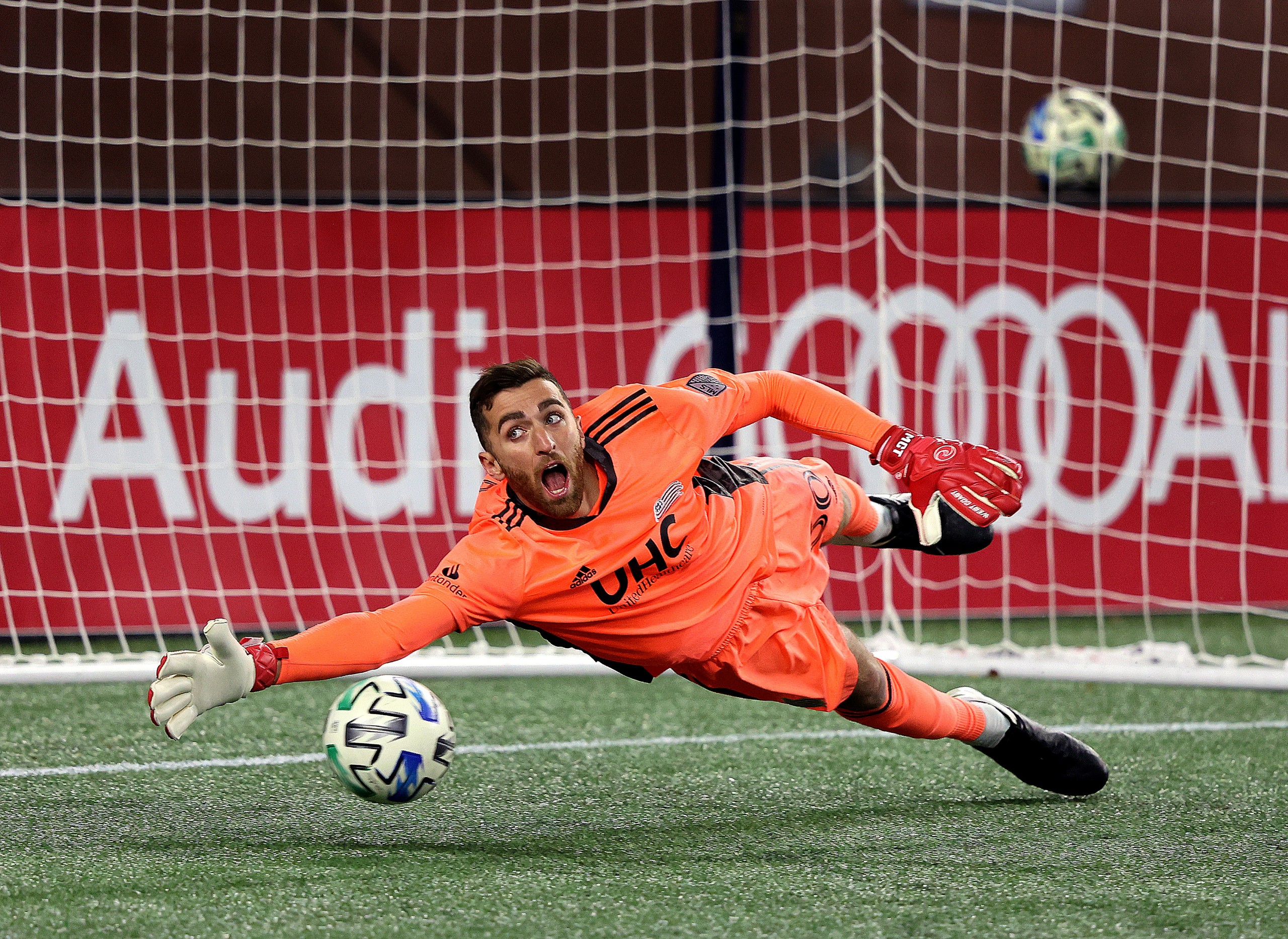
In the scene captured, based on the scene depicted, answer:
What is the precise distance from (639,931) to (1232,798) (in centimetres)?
184

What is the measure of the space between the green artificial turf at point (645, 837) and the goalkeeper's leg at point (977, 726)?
3.5 inches

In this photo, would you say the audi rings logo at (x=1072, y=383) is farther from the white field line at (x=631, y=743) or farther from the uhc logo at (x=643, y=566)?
the uhc logo at (x=643, y=566)

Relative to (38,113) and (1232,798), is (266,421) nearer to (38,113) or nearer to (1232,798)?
(38,113)

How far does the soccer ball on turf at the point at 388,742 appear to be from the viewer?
3227 millimetres

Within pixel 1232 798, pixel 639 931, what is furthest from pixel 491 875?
pixel 1232 798

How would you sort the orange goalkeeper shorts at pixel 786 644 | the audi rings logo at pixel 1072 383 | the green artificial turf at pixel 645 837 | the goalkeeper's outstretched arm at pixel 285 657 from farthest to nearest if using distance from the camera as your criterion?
1. the audi rings logo at pixel 1072 383
2. the orange goalkeeper shorts at pixel 786 644
3. the goalkeeper's outstretched arm at pixel 285 657
4. the green artificial turf at pixel 645 837

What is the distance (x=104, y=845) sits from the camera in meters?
3.39

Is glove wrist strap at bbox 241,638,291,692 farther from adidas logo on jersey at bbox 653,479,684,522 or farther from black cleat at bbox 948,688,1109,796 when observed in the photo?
black cleat at bbox 948,688,1109,796

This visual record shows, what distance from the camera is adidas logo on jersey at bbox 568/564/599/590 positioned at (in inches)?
130

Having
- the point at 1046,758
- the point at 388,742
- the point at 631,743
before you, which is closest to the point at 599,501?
the point at 388,742

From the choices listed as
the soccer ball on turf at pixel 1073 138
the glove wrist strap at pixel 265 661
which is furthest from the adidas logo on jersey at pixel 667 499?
the soccer ball on turf at pixel 1073 138

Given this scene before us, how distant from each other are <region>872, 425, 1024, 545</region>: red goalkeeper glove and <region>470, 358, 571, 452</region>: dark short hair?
77 centimetres

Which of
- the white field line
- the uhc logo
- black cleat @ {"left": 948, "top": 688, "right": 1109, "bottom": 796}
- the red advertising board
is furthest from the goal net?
the uhc logo

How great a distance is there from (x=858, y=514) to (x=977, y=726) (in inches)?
23.8
